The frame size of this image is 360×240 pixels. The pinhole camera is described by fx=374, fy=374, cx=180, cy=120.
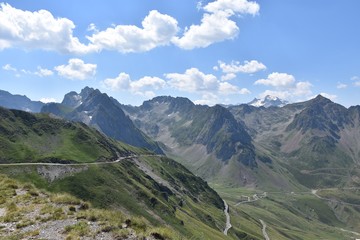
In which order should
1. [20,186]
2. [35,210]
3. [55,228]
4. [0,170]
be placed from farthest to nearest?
[0,170] < [20,186] < [35,210] < [55,228]

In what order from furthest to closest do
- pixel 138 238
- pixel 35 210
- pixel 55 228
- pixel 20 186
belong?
pixel 20 186, pixel 35 210, pixel 55 228, pixel 138 238

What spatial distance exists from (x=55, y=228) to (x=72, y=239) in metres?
3.49

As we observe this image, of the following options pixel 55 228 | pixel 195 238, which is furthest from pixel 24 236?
pixel 195 238

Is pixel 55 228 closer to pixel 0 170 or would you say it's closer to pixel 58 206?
pixel 58 206

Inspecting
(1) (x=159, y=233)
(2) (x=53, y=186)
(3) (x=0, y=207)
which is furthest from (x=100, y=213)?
(2) (x=53, y=186)

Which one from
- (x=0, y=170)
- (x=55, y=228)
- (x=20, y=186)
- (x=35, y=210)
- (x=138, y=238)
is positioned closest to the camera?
(x=138, y=238)

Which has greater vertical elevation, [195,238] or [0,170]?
[195,238]

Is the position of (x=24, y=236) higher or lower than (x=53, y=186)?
higher

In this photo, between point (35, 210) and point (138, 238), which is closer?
point (138, 238)

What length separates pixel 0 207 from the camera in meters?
38.3

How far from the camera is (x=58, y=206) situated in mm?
37438

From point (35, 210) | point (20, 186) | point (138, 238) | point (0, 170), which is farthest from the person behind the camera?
point (0, 170)

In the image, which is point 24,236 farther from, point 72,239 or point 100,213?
point 100,213

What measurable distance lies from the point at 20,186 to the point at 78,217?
1884 centimetres
